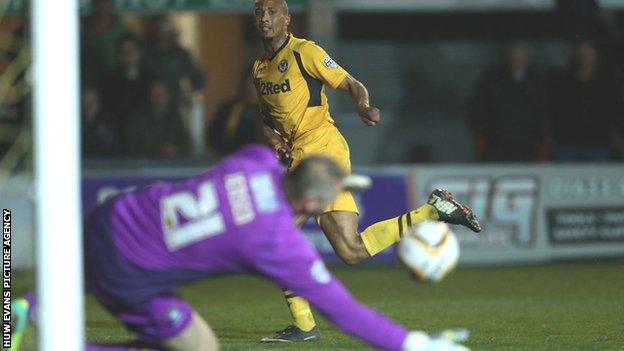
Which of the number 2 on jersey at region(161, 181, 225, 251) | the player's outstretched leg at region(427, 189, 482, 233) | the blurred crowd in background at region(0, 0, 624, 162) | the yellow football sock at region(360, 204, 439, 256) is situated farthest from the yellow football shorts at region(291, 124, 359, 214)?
the blurred crowd in background at region(0, 0, 624, 162)

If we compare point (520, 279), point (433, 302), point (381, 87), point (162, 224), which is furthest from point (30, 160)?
point (381, 87)

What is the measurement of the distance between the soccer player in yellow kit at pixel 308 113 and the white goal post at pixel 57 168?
3.90m

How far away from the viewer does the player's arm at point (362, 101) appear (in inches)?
371

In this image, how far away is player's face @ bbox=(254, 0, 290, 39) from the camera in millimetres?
10008

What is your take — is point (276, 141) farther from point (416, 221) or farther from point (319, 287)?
point (319, 287)

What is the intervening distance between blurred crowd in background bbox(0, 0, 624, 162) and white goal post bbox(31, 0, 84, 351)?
9730 mm

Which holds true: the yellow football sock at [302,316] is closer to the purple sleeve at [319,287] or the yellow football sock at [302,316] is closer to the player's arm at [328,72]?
the player's arm at [328,72]

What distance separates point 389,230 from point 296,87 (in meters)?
1.22

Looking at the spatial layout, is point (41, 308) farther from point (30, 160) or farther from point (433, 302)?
point (433, 302)

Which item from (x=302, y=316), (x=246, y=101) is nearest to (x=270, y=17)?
(x=302, y=316)

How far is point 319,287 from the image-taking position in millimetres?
6215

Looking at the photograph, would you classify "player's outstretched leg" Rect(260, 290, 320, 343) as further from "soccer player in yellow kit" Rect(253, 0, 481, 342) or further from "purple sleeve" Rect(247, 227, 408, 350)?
"purple sleeve" Rect(247, 227, 408, 350)

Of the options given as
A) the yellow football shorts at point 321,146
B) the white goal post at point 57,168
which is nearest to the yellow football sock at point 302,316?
the yellow football shorts at point 321,146

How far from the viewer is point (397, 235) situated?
10094 millimetres
